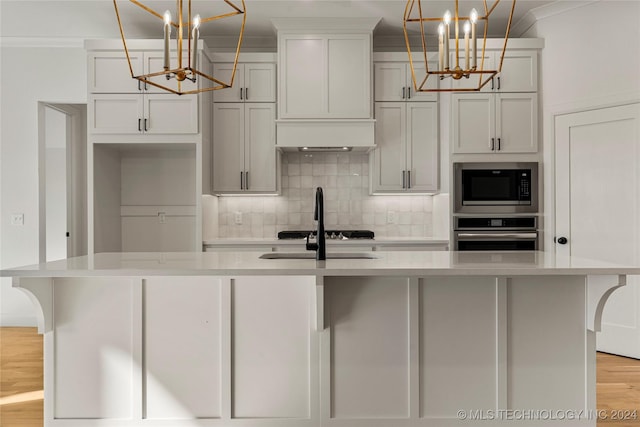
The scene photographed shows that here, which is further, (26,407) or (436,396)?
(26,407)

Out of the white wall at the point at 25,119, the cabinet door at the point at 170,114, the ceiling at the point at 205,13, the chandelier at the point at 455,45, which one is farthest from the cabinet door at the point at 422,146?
the white wall at the point at 25,119

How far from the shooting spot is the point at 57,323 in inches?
89.4

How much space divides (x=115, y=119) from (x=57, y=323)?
236cm

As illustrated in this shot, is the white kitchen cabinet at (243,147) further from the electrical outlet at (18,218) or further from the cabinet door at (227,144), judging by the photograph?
the electrical outlet at (18,218)

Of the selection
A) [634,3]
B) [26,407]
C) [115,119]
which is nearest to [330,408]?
[26,407]

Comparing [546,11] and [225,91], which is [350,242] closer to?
[225,91]

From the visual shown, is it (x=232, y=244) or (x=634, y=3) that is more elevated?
(x=634, y=3)

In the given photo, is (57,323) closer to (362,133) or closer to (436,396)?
(436,396)

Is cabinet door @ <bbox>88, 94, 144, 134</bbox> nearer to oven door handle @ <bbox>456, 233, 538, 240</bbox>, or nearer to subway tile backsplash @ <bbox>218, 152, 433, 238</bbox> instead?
subway tile backsplash @ <bbox>218, 152, 433, 238</bbox>

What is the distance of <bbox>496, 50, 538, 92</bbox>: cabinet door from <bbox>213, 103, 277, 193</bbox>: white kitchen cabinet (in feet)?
7.01

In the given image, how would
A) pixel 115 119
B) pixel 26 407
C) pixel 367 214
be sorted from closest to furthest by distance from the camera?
pixel 26 407 → pixel 115 119 → pixel 367 214

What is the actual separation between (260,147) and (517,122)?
2.36m

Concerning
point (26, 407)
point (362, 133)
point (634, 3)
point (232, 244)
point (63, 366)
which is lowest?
point (26, 407)

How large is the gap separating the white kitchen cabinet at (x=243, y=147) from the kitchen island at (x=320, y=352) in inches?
87.0
